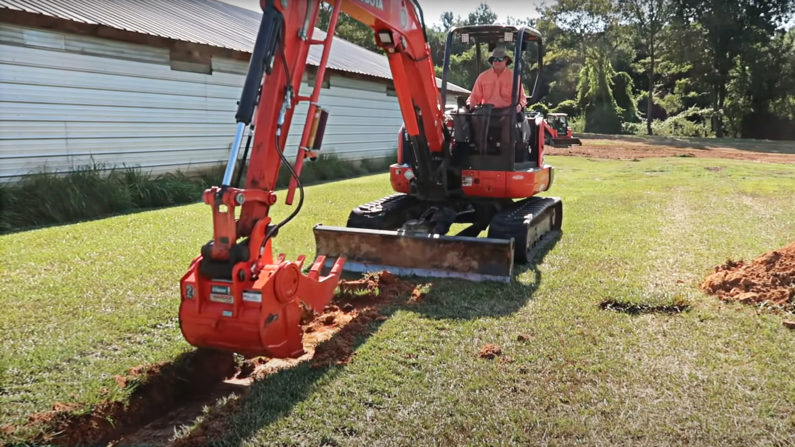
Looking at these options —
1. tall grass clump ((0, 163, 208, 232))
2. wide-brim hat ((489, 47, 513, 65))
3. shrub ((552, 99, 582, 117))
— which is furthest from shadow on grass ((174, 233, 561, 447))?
shrub ((552, 99, 582, 117))

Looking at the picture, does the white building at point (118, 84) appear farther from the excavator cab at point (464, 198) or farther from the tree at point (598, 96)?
the tree at point (598, 96)

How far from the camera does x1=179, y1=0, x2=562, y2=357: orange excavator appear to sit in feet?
12.7

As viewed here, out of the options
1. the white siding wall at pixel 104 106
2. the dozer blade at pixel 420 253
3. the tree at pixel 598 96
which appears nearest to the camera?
the dozer blade at pixel 420 253

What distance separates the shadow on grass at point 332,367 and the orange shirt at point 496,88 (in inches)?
75.6

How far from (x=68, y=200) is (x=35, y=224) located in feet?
2.36

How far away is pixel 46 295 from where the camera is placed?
5.46m

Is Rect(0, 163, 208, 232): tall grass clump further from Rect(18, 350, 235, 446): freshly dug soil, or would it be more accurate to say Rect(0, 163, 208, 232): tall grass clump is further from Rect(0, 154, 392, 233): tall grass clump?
Rect(18, 350, 235, 446): freshly dug soil

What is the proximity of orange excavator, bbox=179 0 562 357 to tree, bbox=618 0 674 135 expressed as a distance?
34806mm

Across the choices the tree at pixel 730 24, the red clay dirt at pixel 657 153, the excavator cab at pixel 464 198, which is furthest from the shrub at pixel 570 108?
the excavator cab at pixel 464 198

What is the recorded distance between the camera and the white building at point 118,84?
31.3ft

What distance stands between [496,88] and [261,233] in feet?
14.8

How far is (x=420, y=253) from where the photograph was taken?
6.47 metres

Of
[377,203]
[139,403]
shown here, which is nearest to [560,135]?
[377,203]

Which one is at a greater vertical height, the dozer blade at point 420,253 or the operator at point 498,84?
the operator at point 498,84
